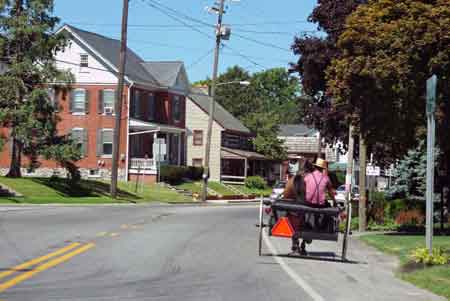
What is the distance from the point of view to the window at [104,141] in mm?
59188

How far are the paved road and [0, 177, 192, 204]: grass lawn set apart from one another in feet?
56.3

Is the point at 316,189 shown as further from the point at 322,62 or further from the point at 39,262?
the point at 322,62

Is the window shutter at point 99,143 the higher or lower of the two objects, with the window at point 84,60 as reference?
lower

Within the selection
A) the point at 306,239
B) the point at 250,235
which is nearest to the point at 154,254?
the point at 306,239

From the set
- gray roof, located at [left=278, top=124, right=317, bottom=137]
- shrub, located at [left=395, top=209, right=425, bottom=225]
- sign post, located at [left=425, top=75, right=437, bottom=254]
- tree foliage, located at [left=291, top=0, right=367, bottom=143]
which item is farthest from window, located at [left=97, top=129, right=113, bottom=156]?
gray roof, located at [left=278, top=124, right=317, bottom=137]

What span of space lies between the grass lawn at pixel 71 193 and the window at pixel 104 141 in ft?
19.6

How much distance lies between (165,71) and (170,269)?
54.8 meters

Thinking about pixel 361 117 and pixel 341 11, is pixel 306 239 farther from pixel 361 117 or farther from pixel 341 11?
pixel 341 11

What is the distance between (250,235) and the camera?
865 inches

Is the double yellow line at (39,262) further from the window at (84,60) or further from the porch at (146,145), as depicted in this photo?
the window at (84,60)

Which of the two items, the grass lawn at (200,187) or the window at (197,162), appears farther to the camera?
the window at (197,162)

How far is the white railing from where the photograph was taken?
195 feet

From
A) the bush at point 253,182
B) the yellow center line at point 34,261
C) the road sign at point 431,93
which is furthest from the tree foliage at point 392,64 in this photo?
the bush at point 253,182

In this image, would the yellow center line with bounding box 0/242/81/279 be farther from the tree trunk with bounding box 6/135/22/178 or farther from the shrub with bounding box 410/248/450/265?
the tree trunk with bounding box 6/135/22/178
